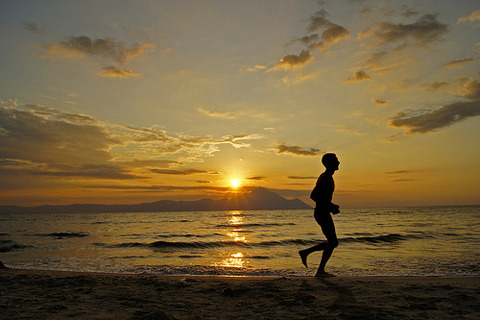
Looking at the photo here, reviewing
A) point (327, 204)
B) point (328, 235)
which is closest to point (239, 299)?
point (328, 235)

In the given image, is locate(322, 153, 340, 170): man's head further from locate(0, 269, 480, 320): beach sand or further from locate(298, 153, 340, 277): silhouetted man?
locate(0, 269, 480, 320): beach sand

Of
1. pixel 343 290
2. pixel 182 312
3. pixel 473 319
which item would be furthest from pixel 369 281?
pixel 182 312

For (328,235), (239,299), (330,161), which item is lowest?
(239,299)

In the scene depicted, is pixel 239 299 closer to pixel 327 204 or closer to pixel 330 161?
pixel 327 204

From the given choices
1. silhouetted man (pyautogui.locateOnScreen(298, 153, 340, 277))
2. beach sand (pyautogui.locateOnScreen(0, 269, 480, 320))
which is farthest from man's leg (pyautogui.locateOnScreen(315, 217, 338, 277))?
beach sand (pyautogui.locateOnScreen(0, 269, 480, 320))

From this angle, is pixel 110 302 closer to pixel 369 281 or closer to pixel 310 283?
pixel 310 283

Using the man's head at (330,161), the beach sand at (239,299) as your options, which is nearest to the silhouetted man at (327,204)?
the man's head at (330,161)

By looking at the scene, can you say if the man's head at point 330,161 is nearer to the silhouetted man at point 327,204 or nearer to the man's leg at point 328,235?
the silhouetted man at point 327,204

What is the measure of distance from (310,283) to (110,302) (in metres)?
3.32

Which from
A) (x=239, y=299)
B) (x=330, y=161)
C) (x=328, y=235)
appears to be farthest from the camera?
(x=330, y=161)

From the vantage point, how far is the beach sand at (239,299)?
3.59 metres

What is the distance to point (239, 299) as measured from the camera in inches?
172

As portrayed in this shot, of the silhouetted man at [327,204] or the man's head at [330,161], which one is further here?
the man's head at [330,161]

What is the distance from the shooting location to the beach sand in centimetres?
359
